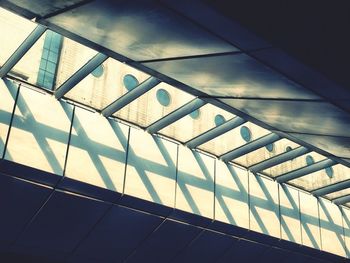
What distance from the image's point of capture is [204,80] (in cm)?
705

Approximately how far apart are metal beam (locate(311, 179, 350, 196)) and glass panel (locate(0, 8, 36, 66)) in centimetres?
911

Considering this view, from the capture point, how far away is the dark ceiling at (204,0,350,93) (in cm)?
430

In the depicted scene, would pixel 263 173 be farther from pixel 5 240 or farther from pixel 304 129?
pixel 5 240

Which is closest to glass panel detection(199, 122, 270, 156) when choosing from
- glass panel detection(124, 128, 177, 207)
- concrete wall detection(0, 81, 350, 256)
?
concrete wall detection(0, 81, 350, 256)

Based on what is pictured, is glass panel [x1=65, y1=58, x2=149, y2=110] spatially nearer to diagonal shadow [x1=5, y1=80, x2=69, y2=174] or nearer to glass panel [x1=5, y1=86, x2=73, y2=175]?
glass panel [x1=5, y1=86, x2=73, y2=175]

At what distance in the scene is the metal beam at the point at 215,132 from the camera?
382 inches

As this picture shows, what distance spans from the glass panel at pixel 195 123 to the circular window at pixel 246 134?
93cm

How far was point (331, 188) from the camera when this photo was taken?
42.6 feet

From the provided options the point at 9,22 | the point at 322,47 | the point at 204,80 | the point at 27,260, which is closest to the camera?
the point at 322,47

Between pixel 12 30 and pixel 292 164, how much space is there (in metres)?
8.07

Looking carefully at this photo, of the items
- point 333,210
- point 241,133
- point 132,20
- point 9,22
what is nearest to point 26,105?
point 9,22

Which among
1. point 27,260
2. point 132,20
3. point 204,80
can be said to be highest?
point 204,80

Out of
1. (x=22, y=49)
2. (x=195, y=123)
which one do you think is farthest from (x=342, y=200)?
(x=22, y=49)

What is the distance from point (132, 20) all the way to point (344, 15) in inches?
92.6
